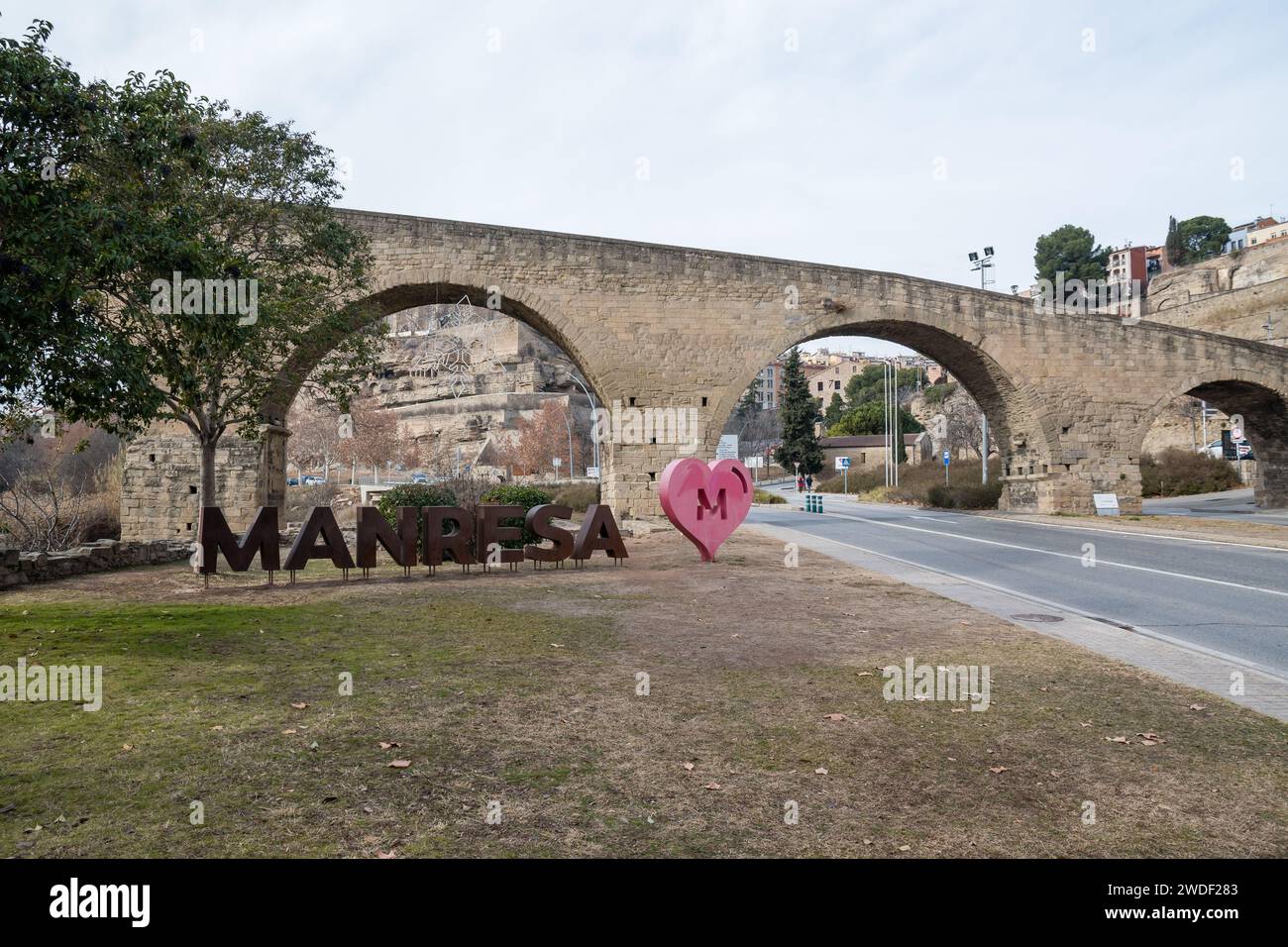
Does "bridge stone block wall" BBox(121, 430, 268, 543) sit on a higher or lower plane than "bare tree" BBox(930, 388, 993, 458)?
lower

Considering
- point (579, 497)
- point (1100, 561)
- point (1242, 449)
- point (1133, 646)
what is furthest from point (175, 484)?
point (1242, 449)

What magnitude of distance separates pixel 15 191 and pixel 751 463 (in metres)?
90.3

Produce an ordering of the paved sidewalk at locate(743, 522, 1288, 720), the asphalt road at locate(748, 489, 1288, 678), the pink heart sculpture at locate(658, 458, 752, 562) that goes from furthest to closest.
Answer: the pink heart sculpture at locate(658, 458, 752, 562), the asphalt road at locate(748, 489, 1288, 678), the paved sidewalk at locate(743, 522, 1288, 720)

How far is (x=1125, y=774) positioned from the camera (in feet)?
13.9

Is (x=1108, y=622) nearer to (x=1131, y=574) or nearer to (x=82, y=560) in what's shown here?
(x=1131, y=574)

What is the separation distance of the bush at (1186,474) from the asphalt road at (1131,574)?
2399cm

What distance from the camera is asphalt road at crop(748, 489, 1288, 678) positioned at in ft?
27.5

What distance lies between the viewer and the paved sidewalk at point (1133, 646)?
231 inches

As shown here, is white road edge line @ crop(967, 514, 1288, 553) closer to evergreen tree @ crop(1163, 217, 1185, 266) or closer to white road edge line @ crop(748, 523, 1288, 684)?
white road edge line @ crop(748, 523, 1288, 684)

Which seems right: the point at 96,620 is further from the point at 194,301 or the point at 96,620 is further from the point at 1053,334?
the point at 1053,334

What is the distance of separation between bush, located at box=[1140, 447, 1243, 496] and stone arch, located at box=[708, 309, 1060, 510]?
57.3ft

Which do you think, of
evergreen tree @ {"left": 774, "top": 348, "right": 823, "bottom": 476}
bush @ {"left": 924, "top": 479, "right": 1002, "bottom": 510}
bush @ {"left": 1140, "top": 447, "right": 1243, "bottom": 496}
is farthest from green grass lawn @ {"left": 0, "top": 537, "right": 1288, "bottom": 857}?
evergreen tree @ {"left": 774, "top": 348, "right": 823, "bottom": 476}

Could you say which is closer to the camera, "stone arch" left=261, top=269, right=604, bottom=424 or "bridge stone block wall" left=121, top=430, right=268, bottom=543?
"bridge stone block wall" left=121, top=430, right=268, bottom=543

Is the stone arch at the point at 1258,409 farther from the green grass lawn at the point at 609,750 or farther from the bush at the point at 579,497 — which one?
the green grass lawn at the point at 609,750
